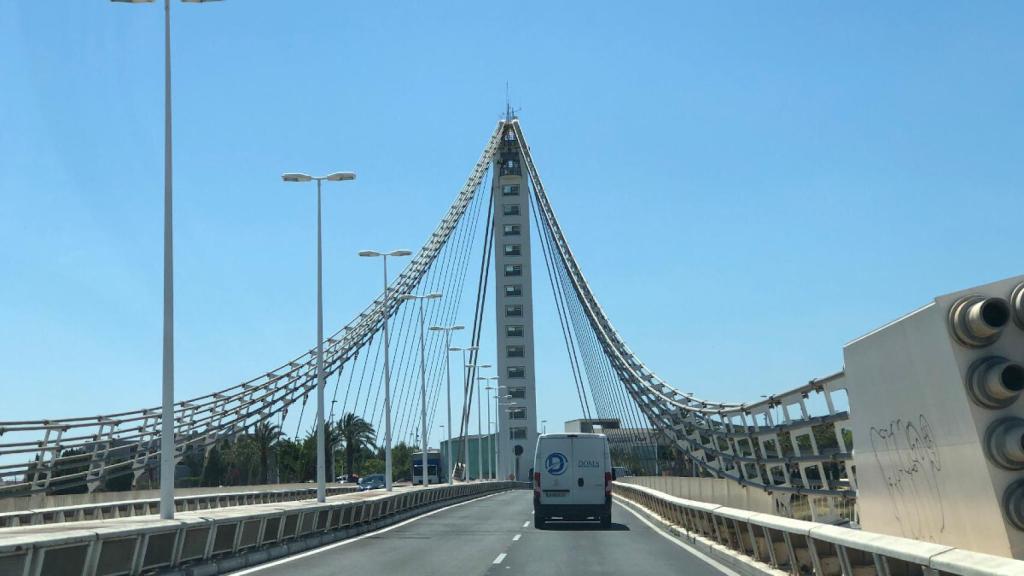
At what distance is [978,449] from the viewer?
32.9 feet

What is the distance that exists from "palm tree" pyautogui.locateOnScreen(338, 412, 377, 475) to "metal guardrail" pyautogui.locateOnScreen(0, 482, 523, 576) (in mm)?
68724

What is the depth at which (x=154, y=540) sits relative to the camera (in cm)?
1636

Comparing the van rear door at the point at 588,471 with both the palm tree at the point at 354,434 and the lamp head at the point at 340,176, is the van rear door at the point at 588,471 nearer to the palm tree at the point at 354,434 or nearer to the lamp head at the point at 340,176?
the lamp head at the point at 340,176

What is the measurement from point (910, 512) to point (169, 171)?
49.5ft

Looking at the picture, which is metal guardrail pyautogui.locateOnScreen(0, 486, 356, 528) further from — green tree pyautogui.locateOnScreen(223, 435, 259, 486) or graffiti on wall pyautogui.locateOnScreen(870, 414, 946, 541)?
graffiti on wall pyautogui.locateOnScreen(870, 414, 946, 541)

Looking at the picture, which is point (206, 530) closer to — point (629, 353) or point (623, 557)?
point (623, 557)

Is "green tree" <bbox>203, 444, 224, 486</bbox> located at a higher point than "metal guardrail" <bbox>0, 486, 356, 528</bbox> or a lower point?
higher

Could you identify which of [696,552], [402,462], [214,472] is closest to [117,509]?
[696,552]

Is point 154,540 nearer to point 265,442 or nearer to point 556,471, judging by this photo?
point 556,471

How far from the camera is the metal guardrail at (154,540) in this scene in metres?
13.1

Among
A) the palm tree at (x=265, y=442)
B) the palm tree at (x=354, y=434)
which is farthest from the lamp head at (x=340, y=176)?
the palm tree at (x=354, y=434)

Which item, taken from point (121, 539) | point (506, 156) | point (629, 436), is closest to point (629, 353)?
point (629, 436)

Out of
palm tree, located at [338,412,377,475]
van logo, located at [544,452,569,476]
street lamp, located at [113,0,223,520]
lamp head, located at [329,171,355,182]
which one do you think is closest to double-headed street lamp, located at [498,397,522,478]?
palm tree, located at [338,412,377,475]

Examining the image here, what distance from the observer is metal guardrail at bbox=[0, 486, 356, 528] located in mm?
29625
